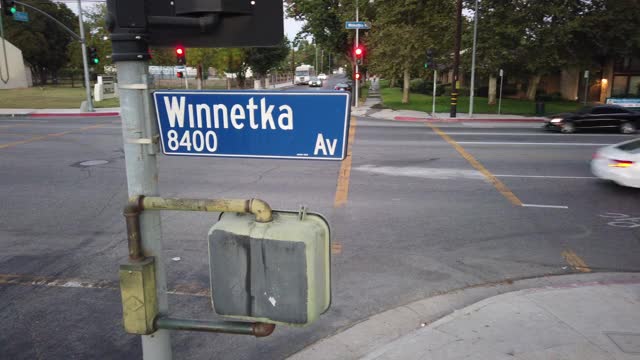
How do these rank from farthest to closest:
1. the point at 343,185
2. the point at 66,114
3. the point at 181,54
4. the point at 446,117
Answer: the point at 66,114 < the point at 446,117 < the point at 343,185 < the point at 181,54

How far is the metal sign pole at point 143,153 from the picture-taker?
2088 millimetres

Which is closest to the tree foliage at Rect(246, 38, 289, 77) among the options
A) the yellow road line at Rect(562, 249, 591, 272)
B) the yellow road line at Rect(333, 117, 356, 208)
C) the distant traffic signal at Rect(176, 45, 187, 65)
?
the distant traffic signal at Rect(176, 45, 187, 65)

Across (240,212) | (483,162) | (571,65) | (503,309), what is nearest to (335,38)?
(571,65)

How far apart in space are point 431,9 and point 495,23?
22.5ft

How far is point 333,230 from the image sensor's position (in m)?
8.41

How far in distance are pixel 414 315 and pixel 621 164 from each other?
7.67 meters

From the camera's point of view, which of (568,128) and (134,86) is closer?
(134,86)

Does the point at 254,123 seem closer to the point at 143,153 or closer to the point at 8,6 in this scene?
the point at 143,153

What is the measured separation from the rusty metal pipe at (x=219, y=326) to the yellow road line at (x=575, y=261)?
617cm

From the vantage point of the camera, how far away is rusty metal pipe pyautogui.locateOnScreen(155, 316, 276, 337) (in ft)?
6.82

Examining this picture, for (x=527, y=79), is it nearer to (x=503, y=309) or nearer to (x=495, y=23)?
(x=495, y=23)

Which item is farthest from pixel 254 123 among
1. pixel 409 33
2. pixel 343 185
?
pixel 409 33

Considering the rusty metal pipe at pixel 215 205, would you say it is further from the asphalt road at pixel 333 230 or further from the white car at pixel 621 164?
the white car at pixel 621 164

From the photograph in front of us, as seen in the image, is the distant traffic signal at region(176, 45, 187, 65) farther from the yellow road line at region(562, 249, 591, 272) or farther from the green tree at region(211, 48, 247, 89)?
the green tree at region(211, 48, 247, 89)
